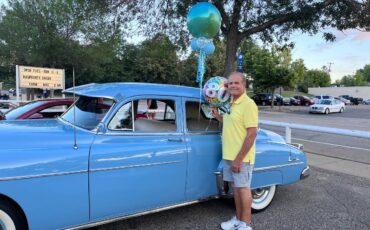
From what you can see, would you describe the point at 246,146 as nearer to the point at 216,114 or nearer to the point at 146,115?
the point at 216,114

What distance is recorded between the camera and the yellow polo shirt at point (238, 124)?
3832 mm

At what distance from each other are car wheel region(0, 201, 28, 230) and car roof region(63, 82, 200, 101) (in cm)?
143

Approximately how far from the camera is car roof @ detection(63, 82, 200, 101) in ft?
12.7

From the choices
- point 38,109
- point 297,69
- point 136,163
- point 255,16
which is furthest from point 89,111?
point 297,69

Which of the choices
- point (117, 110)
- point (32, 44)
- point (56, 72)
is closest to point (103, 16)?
point (56, 72)

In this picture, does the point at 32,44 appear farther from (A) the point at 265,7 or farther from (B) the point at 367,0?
(B) the point at 367,0

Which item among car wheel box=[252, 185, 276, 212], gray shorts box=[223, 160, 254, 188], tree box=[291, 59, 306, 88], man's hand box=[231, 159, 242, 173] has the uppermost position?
tree box=[291, 59, 306, 88]

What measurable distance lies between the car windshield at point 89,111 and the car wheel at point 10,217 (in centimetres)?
105

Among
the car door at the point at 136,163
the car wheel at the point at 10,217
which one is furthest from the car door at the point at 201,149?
the car wheel at the point at 10,217

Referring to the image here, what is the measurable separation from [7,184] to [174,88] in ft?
6.96

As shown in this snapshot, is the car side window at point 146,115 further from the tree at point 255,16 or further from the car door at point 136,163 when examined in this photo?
the tree at point 255,16

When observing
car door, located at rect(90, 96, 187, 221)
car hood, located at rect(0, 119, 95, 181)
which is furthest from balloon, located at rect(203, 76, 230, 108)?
car hood, located at rect(0, 119, 95, 181)

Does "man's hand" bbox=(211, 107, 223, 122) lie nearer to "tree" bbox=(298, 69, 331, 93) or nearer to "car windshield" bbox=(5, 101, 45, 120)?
"car windshield" bbox=(5, 101, 45, 120)

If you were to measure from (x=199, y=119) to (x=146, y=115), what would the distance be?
2.61ft
